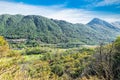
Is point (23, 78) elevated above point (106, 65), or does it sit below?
above

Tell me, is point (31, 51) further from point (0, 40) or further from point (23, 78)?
point (23, 78)

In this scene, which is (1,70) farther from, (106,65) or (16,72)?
(106,65)

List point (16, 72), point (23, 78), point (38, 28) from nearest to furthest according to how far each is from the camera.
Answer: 1. point (16, 72)
2. point (23, 78)
3. point (38, 28)

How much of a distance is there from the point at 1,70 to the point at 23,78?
1.03 metres

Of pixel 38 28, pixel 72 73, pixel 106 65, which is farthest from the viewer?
pixel 38 28

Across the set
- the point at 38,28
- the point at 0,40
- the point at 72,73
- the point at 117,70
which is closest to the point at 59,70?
the point at 72,73

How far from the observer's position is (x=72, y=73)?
35938 millimetres

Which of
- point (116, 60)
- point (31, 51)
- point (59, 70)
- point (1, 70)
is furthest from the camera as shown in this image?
point (31, 51)

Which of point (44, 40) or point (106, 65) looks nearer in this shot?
point (106, 65)

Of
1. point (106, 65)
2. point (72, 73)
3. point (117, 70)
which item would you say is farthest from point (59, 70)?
point (106, 65)

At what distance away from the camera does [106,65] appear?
12.6 m

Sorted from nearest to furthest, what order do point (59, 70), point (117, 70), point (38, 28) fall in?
point (117, 70) → point (59, 70) → point (38, 28)

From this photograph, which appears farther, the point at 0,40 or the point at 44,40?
the point at 44,40

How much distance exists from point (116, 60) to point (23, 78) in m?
18.1
